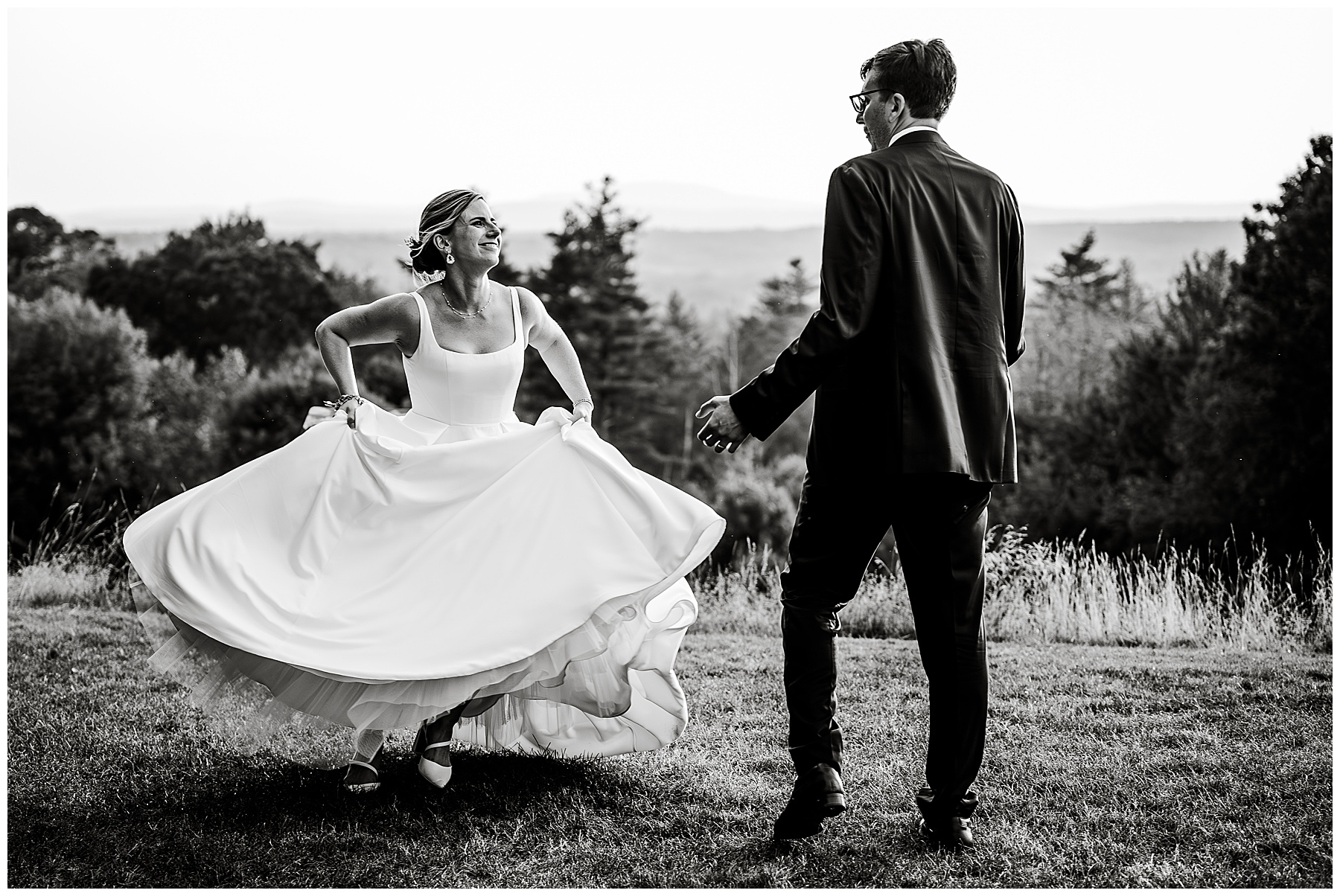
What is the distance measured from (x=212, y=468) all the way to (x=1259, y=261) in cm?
3169

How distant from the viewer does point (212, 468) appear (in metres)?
37.9

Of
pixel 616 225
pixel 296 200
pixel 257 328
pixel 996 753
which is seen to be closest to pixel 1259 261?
pixel 616 225

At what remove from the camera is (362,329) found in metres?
4.35

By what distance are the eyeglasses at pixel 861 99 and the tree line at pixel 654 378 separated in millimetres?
25281

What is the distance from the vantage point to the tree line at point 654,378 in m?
30.2

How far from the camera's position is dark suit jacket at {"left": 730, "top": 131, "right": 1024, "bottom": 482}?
3.30 m

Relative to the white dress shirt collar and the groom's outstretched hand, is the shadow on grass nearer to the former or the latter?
the groom's outstretched hand

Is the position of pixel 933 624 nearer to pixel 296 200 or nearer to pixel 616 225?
pixel 616 225

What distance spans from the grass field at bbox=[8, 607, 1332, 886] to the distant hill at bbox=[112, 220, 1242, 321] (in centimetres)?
6149

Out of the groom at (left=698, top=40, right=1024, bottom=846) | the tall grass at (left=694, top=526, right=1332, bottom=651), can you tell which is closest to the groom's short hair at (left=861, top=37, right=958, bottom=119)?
the groom at (left=698, top=40, right=1024, bottom=846)

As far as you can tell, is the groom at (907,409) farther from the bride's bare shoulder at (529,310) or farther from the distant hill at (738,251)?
the distant hill at (738,251)

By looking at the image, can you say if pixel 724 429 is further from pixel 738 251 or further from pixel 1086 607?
pixel 738 251

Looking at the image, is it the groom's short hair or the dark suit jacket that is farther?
the groom's short hair

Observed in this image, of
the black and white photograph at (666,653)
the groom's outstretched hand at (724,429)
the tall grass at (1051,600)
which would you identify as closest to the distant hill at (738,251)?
the tall grass at (1051,600)
